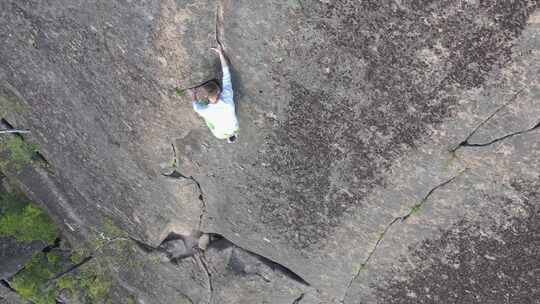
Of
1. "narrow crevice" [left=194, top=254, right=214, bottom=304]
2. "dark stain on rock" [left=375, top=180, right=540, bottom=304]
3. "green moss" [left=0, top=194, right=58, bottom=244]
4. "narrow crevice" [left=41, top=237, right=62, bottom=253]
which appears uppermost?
"dark stain on rock" [left=375, top=180, right=540, bottom=304]

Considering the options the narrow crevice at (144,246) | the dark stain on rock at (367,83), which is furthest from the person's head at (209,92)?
the narrow crevice at (144,246)

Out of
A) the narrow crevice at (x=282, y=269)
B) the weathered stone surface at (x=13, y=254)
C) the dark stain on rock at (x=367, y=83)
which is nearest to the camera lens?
the dark stain on rock at (x=367, y=83)

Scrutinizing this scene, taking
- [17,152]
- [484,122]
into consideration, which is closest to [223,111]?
[484,122]

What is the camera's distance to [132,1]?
2.51 metres

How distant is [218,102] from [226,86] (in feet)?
0.30

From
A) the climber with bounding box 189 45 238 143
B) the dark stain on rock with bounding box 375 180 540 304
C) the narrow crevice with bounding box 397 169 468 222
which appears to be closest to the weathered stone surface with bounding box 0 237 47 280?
the climber with bounding box 189 45 238 143

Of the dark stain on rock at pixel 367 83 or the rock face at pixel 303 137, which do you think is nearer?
the dark stain on rock at pixel 367 83

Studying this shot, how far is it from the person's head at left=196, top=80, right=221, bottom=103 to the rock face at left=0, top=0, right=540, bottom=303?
90 millimetres

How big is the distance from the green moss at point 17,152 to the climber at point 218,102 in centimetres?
161

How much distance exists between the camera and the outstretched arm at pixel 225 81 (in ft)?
8.21

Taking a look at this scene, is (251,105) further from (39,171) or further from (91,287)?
(91,287)

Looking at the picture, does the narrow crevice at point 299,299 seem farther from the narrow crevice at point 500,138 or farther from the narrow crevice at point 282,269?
the narrow crevice at point 500,138

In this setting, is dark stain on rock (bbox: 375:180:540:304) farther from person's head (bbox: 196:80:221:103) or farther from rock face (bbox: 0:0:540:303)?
person's head (bbox: 196:80:221:103)

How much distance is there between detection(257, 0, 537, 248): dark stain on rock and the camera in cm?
211
